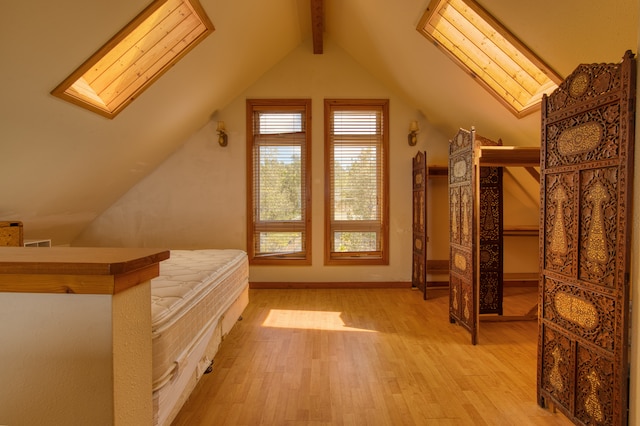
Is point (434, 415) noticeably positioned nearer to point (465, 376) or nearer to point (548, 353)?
point (465, 376)

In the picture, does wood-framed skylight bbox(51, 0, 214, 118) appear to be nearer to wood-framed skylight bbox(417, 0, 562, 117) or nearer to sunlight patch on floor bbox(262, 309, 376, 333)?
wood-framed skylight bbox(417, 0, 562, 117)

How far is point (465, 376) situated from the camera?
90.6 inches

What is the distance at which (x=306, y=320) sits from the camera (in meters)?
3.40

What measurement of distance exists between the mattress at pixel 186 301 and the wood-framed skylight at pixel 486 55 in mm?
2677

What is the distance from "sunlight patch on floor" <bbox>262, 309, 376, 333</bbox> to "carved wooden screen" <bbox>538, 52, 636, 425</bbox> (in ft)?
5.31

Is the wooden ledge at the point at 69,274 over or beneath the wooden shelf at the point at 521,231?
over

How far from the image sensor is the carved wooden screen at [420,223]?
4.12m

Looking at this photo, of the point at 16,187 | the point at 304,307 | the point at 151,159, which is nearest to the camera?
the point at 16,187

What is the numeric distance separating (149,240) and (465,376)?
4117 millimetres

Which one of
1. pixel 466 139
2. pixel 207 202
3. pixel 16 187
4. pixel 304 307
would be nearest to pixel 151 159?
pixel 207 202

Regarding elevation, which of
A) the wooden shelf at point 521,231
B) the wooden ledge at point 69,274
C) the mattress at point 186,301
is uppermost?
the wooden ledge at point 69,274

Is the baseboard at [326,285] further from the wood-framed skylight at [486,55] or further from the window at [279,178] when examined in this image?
the wood-framed skylight at [486,55]

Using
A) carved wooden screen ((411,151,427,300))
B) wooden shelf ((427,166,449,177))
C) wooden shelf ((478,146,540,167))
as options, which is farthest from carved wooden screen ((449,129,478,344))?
wooden shelf ((427,166,449,177))

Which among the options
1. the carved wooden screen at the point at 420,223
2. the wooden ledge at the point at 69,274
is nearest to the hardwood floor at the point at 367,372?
the carved wooden screen at the point at 420,223
